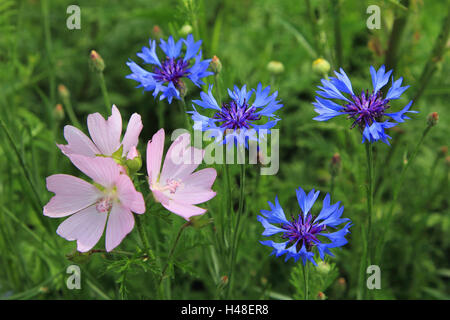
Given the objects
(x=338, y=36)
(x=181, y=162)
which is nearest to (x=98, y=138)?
(x=181, y=162)

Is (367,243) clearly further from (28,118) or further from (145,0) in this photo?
(145,0)

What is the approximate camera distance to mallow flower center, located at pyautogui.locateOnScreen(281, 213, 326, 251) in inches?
28.5

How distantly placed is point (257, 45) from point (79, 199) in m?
1.22

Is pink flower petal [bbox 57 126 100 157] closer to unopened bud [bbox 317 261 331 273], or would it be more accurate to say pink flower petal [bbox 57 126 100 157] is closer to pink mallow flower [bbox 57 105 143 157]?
pink mallow flower [bbox 57 105 143 157]

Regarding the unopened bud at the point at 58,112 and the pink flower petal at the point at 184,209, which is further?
the unopened bud at the point at 58,112

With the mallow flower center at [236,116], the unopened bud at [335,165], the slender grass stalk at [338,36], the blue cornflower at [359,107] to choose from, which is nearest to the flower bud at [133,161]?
the mallow flower center at [236,116]

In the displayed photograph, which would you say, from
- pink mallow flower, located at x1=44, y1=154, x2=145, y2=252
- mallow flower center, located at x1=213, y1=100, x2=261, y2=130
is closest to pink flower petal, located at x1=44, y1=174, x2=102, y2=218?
pink mallow flower, located at x1=44, y1=154, x2=145, y2=252

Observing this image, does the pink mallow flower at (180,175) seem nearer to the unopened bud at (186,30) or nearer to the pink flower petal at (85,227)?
the pink flower petal at (85,227)

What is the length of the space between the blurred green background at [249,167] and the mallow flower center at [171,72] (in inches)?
6.9

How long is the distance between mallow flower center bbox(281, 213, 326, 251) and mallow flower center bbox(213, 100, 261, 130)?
170 mm

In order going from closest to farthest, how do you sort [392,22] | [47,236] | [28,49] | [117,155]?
1. [117,155]
2. [47,236]
3. [392,22]
4. [28,49]

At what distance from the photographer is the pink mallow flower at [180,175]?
2.35 feet
